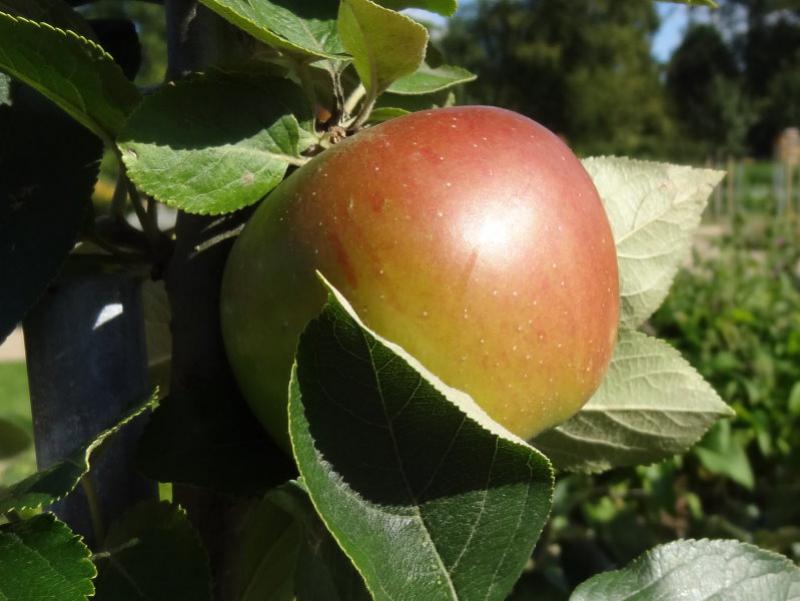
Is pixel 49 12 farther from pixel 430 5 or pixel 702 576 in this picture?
pixel 702 576

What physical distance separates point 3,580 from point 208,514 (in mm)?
126

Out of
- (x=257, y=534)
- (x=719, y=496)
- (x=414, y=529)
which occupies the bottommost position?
(x=719, y=496)

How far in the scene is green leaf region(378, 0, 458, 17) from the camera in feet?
1.40

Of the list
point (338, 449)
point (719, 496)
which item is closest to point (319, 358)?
point (338, 449)

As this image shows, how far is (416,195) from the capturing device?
0.36m

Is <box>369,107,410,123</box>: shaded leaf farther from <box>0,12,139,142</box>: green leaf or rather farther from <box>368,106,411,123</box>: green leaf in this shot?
<box>0,12,139,142</box>: green leaf

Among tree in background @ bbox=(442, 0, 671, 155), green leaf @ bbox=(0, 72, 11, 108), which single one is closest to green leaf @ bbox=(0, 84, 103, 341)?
green leaf @ bbox=(0, 72, 11, 108)

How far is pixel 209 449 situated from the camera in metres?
0.41

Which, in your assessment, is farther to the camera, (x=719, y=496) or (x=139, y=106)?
(x=719, y=496)

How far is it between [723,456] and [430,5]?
1655 mm

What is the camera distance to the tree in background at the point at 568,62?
821 inches

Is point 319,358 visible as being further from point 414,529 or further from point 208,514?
point 208,514

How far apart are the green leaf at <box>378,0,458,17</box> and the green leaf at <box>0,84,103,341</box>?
0.15 metres

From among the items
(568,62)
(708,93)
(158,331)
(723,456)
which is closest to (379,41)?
(158,331)
